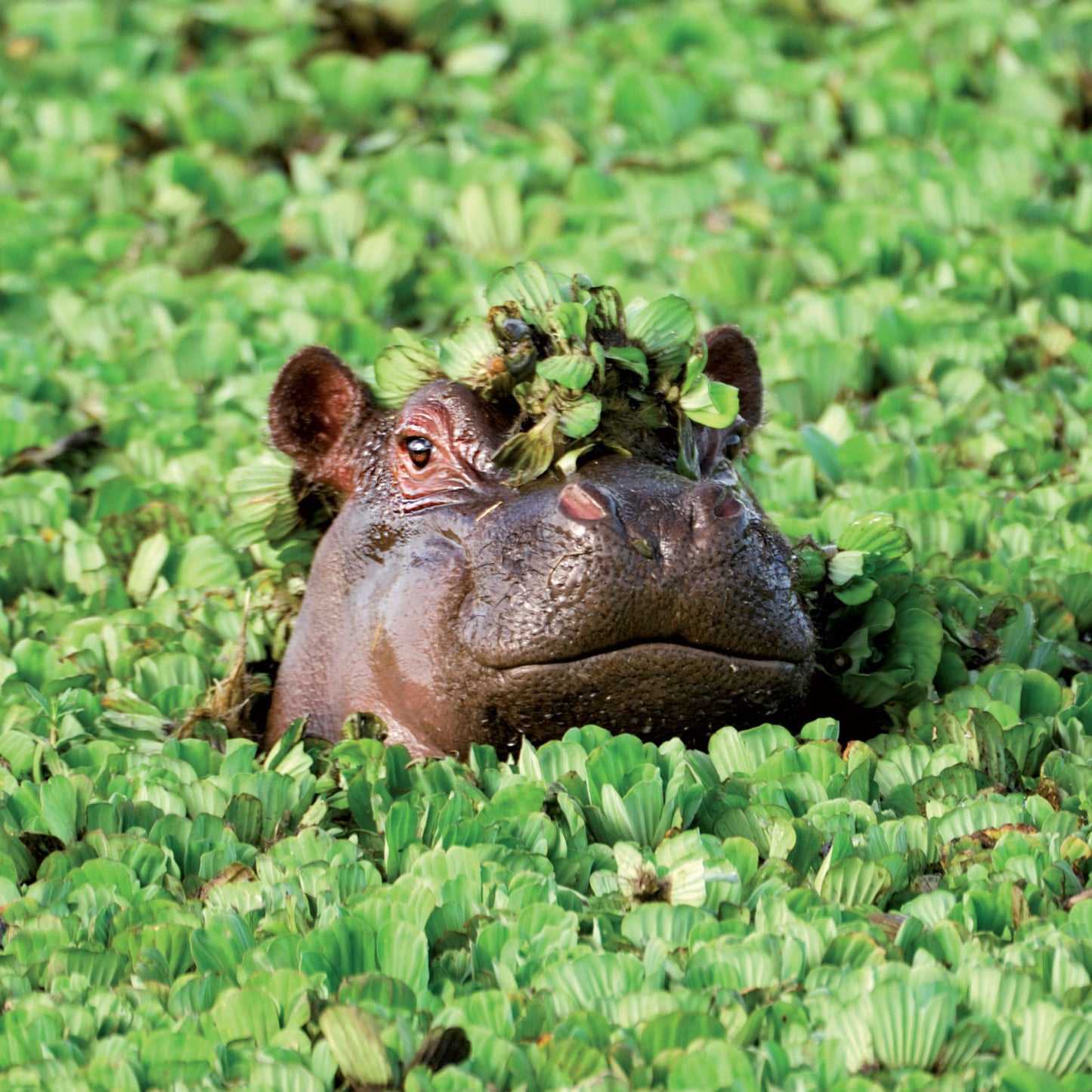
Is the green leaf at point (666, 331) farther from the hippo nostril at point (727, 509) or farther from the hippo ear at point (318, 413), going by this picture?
the hippo ear at point (318, 413)

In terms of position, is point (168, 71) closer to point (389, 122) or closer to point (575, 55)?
point (389, 122)

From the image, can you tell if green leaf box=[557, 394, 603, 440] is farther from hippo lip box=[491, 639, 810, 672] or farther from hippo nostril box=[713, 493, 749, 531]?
hippo lip box=[491, 639, 810, 672]

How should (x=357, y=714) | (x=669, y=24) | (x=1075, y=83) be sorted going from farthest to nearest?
(x=669, y=24)
(x=1075, y=83)
(x=357, y=714)

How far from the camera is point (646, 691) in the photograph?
339 centimetres

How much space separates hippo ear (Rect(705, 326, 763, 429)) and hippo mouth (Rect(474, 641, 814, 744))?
100 centimetres

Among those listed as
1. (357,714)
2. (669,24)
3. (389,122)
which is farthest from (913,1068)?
(669,24)

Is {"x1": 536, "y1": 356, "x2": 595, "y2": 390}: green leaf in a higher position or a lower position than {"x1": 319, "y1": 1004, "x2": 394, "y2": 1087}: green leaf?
higher

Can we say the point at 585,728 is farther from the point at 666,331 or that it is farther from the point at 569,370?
the point at 666,331

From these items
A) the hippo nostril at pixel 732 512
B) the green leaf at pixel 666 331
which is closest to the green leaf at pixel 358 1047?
the hippo nostril at pixel 732 512

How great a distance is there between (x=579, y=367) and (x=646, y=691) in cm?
67

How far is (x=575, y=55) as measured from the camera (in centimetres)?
941

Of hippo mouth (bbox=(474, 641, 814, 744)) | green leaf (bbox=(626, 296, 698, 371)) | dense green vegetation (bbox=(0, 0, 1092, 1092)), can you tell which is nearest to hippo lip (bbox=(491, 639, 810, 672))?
hippo mouth (bbox=(474, 641, 814, 744))

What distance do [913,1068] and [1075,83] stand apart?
293 inches

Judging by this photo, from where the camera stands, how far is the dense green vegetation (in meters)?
2.62
